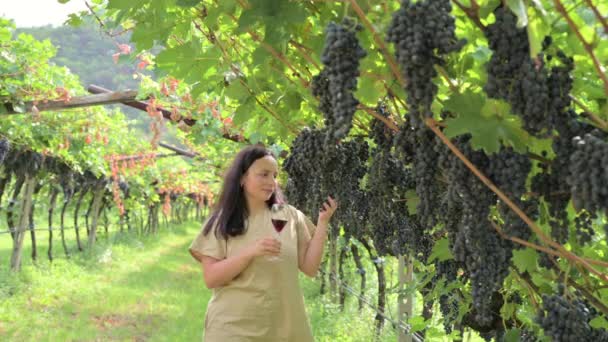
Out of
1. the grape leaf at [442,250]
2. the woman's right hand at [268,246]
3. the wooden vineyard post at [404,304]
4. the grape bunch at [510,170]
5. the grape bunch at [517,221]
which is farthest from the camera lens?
the wooden vineyard post at [404,304]

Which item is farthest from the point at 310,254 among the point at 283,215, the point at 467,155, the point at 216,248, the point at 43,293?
the point at 43,293

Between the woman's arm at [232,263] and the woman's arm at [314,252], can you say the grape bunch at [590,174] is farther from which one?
the woman's arm at [314,252]

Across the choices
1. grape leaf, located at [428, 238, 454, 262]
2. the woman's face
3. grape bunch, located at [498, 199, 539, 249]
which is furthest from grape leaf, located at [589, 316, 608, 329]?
the woman's face

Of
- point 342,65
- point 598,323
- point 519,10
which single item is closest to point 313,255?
point 598,323

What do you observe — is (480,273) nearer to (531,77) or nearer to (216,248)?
(531,77)

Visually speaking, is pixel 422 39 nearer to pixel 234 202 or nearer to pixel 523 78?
pixel 523 78

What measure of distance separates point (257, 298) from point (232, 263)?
9.9 inches

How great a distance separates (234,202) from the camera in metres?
3.62

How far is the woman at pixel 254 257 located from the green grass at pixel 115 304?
4.63m

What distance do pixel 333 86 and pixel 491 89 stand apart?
31 centimetres

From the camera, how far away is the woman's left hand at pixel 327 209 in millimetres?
2941

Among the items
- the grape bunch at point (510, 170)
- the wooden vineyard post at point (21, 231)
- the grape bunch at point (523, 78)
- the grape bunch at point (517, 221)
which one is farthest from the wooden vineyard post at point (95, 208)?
the grape bunch at point (523, 78)

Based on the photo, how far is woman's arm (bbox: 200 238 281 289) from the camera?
3.10m

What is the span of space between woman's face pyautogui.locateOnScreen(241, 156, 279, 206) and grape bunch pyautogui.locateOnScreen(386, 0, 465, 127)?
246 cm
